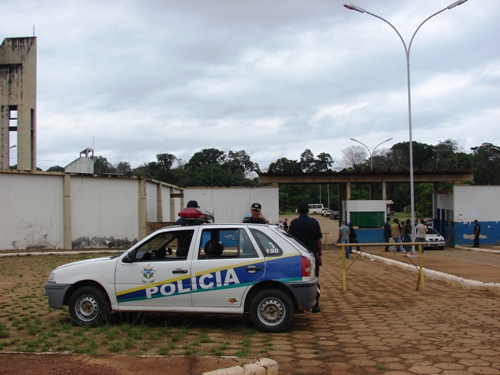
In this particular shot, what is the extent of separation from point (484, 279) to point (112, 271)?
918cm

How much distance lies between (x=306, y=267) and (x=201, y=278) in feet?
4.93

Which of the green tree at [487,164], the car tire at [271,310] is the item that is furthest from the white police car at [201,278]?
the green tree at [487,164]

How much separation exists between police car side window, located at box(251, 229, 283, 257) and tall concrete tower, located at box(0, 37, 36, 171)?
31.2m

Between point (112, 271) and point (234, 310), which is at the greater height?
point (112, 271)

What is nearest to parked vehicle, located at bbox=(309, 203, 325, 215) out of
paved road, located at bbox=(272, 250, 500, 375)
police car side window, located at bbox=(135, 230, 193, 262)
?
paved road, located at bbox=(272, 250, 500, 375)

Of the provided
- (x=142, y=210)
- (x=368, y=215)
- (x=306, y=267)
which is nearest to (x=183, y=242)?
(x=306, y=267)

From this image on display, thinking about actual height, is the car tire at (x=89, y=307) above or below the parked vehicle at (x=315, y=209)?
below

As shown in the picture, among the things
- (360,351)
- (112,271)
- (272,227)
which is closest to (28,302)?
(112,271)

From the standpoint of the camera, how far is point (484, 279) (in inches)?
496

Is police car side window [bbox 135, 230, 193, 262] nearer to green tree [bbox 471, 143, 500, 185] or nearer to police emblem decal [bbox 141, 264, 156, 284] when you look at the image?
police emblem decal [bbox 141, 264, 156, 284]

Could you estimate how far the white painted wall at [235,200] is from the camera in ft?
102

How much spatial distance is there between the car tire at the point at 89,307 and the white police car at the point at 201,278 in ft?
0.05

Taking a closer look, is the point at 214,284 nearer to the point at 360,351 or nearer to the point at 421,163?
the point at 360,351

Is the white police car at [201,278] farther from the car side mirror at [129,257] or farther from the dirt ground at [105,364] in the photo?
the dirt ground at [105,364]
